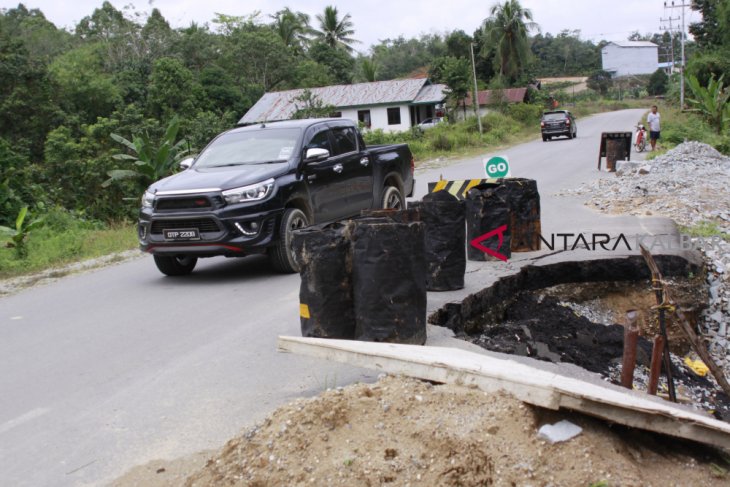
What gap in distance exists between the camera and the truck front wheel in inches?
446

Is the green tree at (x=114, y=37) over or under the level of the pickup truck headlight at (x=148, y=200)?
over

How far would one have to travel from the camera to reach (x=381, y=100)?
183 ft

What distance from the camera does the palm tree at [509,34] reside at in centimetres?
6750

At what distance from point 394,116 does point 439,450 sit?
54.0 meters

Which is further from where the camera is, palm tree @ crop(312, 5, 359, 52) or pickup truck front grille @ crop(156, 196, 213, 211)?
palm tree @ crop(312, 5, 359, 52)

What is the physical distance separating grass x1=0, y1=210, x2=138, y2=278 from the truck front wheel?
4.85m

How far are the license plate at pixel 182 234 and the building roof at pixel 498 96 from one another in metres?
50.5

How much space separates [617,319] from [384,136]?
33.2m

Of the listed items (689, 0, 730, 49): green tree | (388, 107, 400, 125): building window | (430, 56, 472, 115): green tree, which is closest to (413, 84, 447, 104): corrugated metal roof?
(388, 107, 400, 125): building window

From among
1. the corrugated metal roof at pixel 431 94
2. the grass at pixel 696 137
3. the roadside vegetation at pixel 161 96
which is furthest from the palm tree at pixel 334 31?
the grass at pixel 696 137

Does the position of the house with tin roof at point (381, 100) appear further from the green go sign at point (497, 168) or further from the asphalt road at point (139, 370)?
the asphalt road at point (139, 370)

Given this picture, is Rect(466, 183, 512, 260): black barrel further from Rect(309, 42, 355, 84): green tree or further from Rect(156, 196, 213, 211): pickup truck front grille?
Rect(309, 42, 355, 84): green tree

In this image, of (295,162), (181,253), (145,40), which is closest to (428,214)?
(295,162)

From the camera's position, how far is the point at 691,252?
28.8 ft
